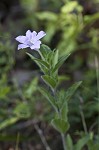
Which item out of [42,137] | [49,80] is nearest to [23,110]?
[42,137]

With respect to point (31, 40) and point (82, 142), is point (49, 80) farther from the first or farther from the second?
point (82, 142)

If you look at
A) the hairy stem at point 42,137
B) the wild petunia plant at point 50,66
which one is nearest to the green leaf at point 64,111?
the wild petunia plant at point 50,66

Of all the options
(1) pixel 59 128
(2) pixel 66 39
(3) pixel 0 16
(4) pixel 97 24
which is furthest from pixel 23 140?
(3) pixel 0 16

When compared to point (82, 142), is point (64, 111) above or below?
above

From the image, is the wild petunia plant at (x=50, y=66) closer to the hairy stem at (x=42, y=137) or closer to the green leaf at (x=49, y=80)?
the green leaf at (x=49, y=80)

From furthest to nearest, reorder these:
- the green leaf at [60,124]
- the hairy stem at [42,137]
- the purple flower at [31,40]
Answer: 1. the hairy stem at [42,137]
2. the green leaf at [60,124]
3. the purple flower at [31,40]

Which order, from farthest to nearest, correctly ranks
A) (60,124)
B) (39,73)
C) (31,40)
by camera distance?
(39,73) < (60,124) < (31,40)

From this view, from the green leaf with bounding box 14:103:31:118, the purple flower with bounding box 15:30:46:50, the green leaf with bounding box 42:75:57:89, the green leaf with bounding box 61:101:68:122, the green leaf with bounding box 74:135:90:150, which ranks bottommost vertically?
the green leaf with bounding box 74:135:90:150

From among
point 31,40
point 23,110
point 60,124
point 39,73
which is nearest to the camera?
point 31,40

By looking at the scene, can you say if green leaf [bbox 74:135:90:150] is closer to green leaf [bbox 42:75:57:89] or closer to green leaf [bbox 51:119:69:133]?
green leaf [bbox 51:119:69:133]

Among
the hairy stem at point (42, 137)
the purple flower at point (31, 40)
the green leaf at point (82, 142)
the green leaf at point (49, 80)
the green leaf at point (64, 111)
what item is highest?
the purple flower at point (31, 40)

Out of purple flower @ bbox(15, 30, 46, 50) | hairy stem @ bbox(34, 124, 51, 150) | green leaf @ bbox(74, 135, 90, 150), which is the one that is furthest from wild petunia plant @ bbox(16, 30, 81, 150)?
hairy stem @ bbox(34, 124, 51, 150)

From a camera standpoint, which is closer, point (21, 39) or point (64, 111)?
point (21, 39)
